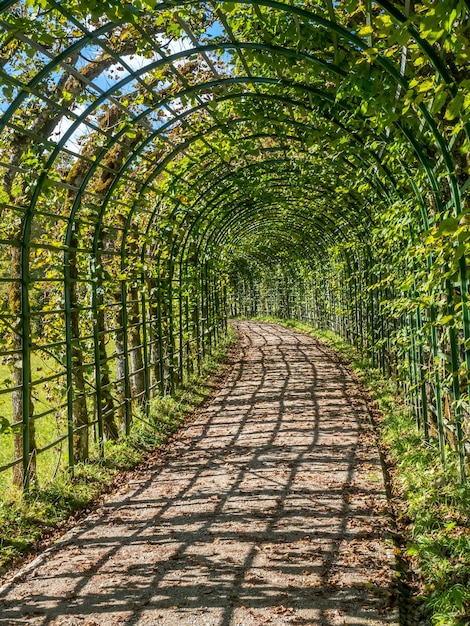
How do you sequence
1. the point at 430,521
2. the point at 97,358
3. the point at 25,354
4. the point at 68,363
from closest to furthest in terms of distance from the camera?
1. the point at 430,521
2. the point at 25,354
3. the point at 68,363
4. the point at 97,358

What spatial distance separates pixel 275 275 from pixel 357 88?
24.8 metres

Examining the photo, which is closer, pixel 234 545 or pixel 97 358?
pixel 234 545

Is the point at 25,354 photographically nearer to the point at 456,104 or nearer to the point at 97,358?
the point at 97,358

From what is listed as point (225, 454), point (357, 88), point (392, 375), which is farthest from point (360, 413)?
point (357, 88)

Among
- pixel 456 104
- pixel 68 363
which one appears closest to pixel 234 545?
pixel 68 363

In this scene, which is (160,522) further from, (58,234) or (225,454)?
(58,234)

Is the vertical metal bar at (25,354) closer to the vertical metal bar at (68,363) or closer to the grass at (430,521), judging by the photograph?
the vertical metal bar at (68,363)

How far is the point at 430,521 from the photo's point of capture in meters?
4.27

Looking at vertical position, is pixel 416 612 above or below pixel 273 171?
below

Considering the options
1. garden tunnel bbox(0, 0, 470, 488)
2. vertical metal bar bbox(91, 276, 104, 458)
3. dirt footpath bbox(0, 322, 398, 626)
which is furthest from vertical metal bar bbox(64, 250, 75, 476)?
dirt footpath bbox(0, 322, 398, 626)

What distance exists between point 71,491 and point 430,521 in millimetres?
3176

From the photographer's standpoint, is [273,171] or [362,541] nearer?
[362,541]

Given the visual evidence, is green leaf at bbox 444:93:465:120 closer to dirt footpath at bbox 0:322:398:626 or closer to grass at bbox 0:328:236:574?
dirt footpath at bbox 0:322:398:626

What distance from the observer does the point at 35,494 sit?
5.12 meters
